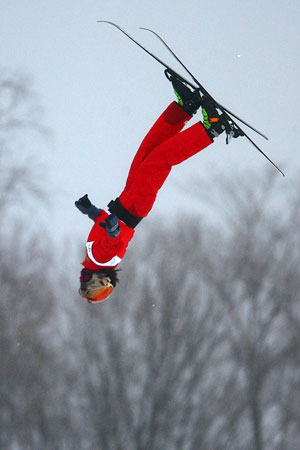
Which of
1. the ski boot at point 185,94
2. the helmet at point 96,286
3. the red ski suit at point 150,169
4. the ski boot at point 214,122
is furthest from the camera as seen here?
the helmet at point 96,286

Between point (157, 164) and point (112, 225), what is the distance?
2.69 feet

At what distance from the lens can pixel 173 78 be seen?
789 centimetres

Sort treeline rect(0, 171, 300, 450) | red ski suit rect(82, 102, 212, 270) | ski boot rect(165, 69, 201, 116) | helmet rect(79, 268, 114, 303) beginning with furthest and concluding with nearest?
treeline rect(0, 171, 300, 450) < helmet rect(79, 268, 114, 303) < ski boot rect(165, 69, 201, 116) < red ski suit rect(82, 102, 212, 270)

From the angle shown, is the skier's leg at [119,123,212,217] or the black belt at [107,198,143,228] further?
the black belt at [107,198,143,228]

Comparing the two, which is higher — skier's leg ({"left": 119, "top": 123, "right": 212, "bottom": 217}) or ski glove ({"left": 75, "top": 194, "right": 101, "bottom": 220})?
ski glove ({"left": 75, "top": 194, "right": 101, "bottom": 220})

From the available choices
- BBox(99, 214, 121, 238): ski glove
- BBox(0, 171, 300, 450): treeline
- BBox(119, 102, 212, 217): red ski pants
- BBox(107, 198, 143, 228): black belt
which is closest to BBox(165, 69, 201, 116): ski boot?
BBox(119, 102, 212, 217): red ski pants

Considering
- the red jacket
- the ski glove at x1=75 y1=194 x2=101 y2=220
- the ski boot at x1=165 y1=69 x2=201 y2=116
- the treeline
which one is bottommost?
the red jacket

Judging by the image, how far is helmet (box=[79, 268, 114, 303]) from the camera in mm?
8195

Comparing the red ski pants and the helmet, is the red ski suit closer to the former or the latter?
the red ski pants

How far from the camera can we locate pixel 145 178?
7855mm

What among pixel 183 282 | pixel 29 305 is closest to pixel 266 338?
pixel 183 282

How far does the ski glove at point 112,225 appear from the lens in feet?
25.1

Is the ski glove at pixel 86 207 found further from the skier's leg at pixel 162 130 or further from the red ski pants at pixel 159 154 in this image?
the skier's leg at pixel 162 130

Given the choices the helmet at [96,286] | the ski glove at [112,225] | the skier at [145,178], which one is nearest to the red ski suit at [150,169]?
the skier at [145,178]
